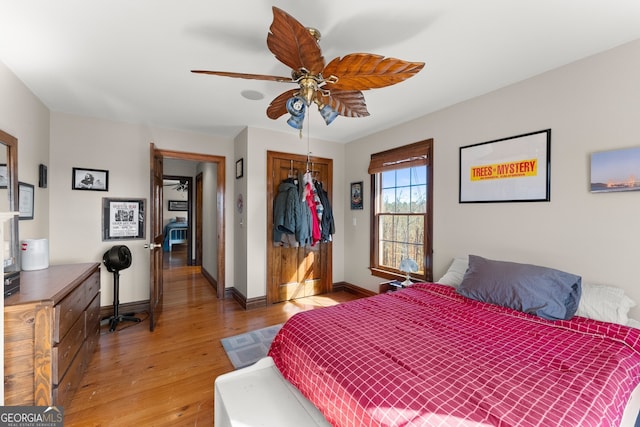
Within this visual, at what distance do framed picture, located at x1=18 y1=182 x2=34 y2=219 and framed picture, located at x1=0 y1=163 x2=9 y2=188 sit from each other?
0.94 ft

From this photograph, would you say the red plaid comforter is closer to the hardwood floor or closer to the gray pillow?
the gray pillow

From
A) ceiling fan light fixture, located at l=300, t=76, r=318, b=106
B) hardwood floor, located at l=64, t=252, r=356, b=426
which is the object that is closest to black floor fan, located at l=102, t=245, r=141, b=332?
hardwood floor, located at l=64, t=252, r=356, b=426

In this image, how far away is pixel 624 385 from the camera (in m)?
1.16

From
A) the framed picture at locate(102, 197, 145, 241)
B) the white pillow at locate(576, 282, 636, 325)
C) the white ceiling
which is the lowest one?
the white pillow at locate(576, 282, 636, 325)

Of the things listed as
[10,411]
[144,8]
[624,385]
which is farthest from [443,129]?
[10,411]

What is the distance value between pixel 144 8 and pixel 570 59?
277 cm

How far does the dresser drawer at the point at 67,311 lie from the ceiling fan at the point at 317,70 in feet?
5.27

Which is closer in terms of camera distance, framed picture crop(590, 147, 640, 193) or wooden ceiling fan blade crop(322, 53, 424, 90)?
wooden ceiling fan blade crop(322, 53, 424, 90)

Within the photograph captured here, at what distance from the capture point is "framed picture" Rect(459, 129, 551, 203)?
2.13 metres

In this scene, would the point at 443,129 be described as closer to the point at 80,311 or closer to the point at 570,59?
the point at 570,59

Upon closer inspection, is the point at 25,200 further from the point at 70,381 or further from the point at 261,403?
the point at 261,403

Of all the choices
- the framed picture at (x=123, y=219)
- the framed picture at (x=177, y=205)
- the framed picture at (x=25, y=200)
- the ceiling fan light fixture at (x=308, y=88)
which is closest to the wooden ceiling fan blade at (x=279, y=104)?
the ceiling fan light fixture at (x=308, y=88)

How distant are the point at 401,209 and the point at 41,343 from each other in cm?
330

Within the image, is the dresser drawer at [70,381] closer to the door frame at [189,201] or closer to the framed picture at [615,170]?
the framed picture at [615,170]
